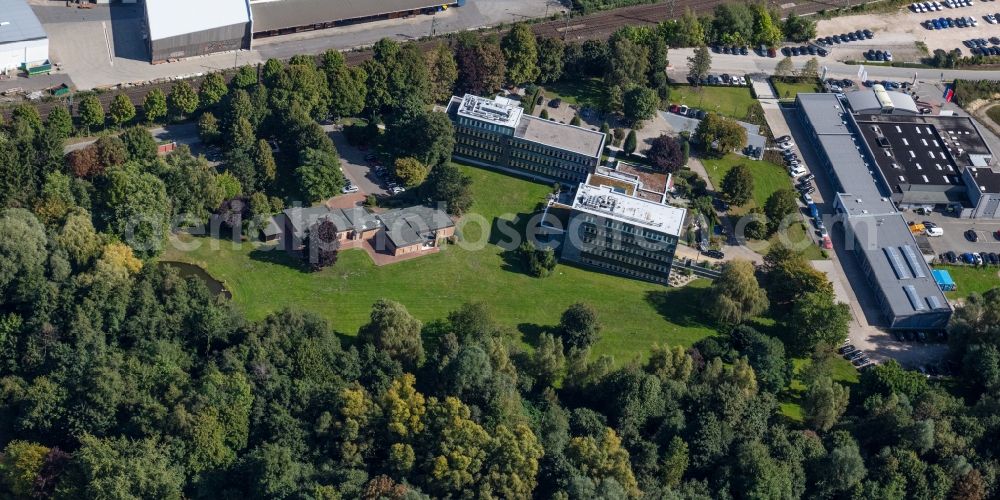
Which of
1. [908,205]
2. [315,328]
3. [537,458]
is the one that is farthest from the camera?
[908,205]

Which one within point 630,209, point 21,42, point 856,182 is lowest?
point 856,182

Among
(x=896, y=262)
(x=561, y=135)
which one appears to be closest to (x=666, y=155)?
(x=561, y=135)

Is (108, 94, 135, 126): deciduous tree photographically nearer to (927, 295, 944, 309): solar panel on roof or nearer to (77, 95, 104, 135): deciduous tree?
(77, 95, 104, 135): deciduous tree

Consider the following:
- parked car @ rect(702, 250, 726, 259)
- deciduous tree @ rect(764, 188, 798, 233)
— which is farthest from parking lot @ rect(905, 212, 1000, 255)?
parked car @ rect(702, 250, 726, 259)

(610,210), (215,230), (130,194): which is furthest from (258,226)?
(610,210)

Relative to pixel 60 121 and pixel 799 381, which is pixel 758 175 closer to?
pixel 799 381

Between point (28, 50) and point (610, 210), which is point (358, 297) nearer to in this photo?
point (610, 210)

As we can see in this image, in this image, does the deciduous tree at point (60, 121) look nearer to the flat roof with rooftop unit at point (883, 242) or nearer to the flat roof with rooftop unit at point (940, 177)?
the flat roof with rooftop unit at point (883, 242)
